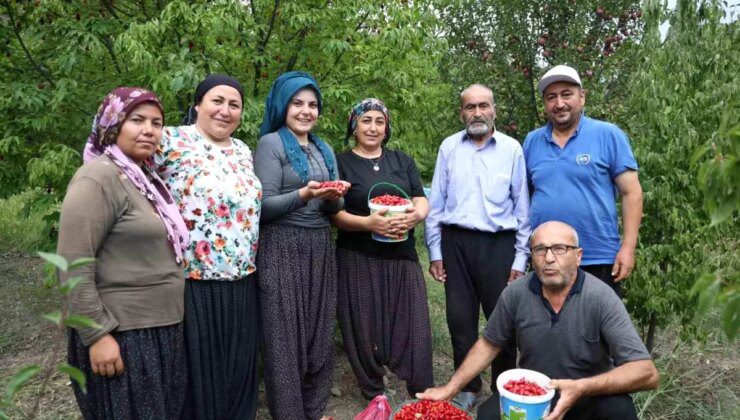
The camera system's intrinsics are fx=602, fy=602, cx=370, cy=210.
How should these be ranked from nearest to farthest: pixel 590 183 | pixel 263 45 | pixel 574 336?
pixel 574 336
pixel 590 183
pixel 263 45

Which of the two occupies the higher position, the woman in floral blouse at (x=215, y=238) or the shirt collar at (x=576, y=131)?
the shirt collar at (x=576, y=131)

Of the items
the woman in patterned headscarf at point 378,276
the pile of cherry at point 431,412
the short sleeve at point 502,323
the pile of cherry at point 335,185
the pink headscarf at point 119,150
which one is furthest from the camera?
the woman in patterned headscarf at point 378,276

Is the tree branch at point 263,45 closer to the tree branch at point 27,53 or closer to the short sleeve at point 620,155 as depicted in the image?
the tree branch at point 27,53

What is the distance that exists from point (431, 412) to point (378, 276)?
1219 mm

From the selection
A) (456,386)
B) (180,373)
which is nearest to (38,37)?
(180,373)

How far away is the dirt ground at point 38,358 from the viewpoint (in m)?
4.06

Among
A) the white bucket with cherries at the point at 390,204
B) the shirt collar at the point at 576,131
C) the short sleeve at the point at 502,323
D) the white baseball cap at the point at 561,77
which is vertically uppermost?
the white baseball cap at the point at 561,77

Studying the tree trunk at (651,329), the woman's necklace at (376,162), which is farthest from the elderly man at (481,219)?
the tree trunk at (651,329)

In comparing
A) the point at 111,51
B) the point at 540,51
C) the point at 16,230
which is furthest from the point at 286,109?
the point at 16,230

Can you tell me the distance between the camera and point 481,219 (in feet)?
12.1

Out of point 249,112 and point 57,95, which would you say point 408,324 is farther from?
point 57,95

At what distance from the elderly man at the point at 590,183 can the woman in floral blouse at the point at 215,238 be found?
1.71 meters

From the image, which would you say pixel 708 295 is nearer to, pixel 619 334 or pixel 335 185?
pixel 619 334

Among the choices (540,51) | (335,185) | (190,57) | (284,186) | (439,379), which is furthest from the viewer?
(540,51)
